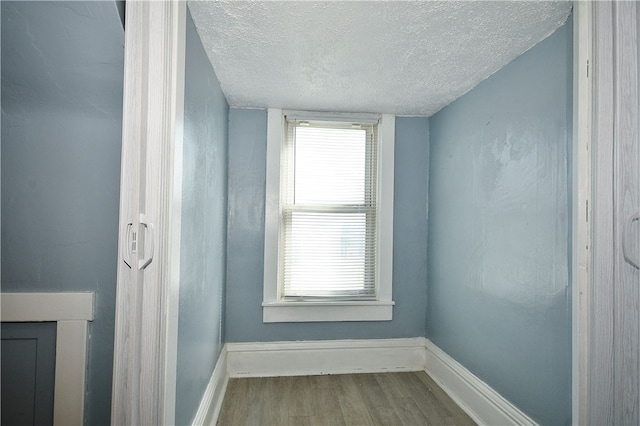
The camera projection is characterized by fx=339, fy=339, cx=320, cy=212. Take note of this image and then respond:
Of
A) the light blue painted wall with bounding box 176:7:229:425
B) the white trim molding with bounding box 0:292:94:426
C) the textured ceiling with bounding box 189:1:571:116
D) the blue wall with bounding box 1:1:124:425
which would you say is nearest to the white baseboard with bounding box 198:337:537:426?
the light blue painted wall with bounding box 176:7:229:425

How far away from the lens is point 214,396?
2.22 metres

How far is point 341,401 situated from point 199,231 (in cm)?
163

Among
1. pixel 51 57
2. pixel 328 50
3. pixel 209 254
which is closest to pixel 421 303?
pixel 209 254

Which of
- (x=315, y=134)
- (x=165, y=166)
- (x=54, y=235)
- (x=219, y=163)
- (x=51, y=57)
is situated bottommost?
(x=54, y=235)

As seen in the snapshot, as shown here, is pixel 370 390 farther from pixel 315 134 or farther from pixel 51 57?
pixel 51 57

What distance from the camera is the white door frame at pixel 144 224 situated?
1.00m

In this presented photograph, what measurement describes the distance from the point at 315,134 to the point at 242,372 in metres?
2.13

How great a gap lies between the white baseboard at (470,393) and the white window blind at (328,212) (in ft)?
2.47

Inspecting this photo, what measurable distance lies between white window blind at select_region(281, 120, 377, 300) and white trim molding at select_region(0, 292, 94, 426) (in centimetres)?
177

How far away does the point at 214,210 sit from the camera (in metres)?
2.30

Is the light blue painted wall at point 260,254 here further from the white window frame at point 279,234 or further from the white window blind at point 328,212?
the white window blind at point 328,212

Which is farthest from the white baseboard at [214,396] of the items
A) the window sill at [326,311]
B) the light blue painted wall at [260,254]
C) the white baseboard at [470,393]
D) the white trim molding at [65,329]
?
the white baseboard at [470,393]

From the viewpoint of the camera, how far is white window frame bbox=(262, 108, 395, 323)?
9.52 ft

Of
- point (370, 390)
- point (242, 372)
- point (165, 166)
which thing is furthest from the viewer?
point (242, 372)
